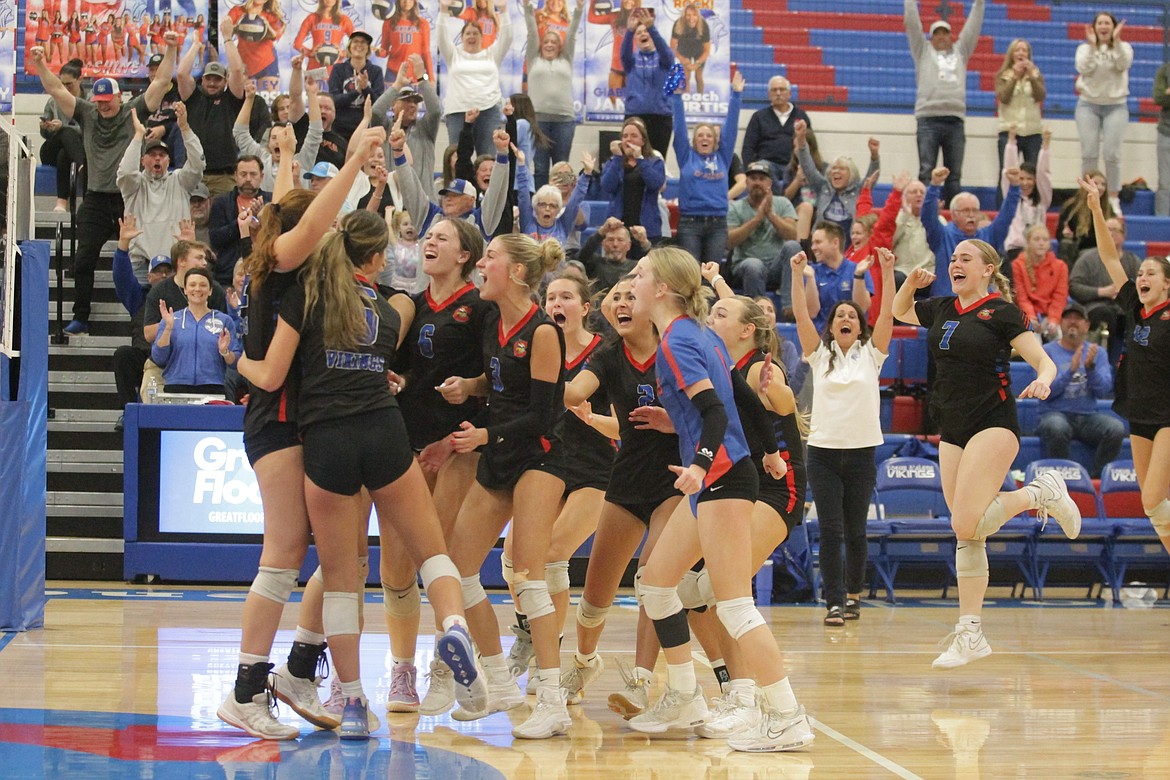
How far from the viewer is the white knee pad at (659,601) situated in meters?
5.22

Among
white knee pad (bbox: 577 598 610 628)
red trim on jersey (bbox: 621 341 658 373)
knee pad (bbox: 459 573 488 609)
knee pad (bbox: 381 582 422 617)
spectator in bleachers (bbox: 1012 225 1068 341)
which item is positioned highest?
spectator in bleachers (bbox: 1012 225 1068 341)

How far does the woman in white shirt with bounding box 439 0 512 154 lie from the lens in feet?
43.3

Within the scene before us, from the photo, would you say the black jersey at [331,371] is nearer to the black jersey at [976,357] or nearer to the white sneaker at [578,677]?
the white sneaker at [578,677]

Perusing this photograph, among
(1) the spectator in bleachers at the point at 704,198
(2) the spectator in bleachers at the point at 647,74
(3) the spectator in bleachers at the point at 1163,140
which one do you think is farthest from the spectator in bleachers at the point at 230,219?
(3) the spectator in bleachers at the point at 1163,140

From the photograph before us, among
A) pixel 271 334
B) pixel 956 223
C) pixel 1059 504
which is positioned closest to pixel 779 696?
pixel 271 334

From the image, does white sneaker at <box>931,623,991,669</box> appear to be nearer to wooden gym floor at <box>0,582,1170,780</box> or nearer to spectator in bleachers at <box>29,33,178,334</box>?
wooden gym floor at <box>0,582,1170,780</box>

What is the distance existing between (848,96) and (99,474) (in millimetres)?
9807

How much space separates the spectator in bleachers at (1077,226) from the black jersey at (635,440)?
29.9ft

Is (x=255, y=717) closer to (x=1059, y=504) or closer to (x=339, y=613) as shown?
(x=339, y=613)

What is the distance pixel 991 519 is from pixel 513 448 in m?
2.68

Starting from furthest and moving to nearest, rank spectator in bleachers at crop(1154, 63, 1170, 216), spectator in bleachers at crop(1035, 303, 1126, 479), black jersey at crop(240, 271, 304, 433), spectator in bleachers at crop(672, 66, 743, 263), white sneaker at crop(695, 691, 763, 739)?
1. spectator in bleachers at crop(1154, 63, 1170, 216)
2. spectator in bleachers at crop(672, 66, 743, 263)
3. spectator in bleachers at crop(1035, 303, 1126, 479)
4. white sneaker at crop(695, 691, 763, 739)
5. black jersey at crop(240, 271, 304, 433)

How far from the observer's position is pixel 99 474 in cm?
1075

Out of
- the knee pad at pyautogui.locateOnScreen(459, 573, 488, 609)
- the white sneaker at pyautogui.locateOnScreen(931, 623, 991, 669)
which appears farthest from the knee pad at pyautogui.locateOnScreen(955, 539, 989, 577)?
the knee pad at pyautogui.locateOnScreen(459, 573, 488, 609)

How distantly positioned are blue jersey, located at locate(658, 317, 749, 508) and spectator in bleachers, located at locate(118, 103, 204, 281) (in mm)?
8172
